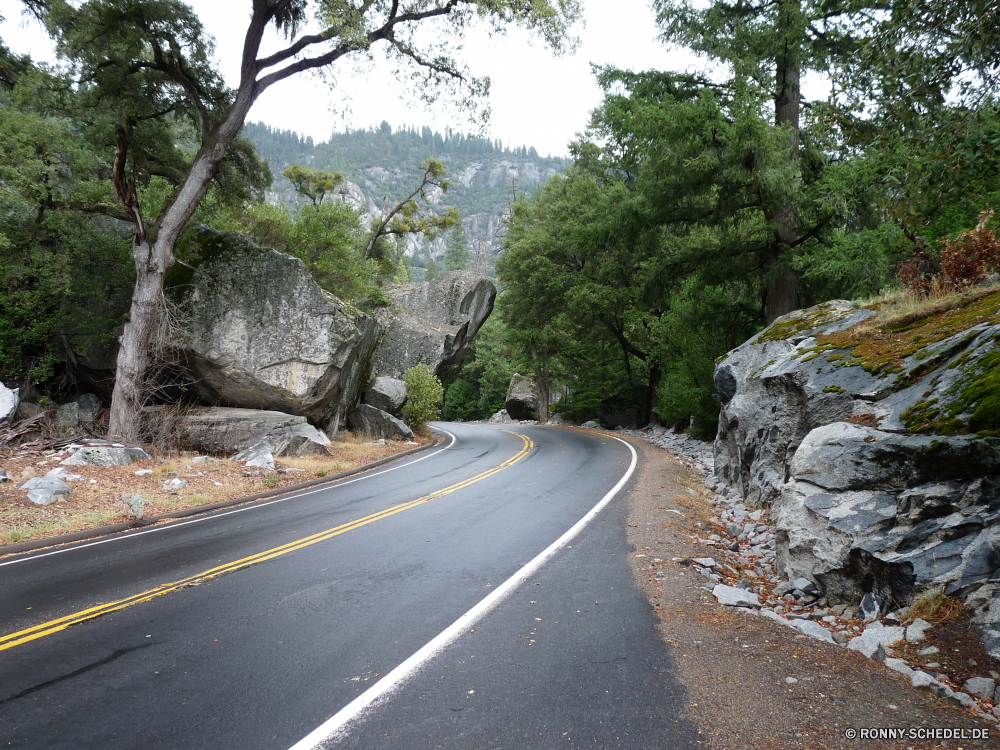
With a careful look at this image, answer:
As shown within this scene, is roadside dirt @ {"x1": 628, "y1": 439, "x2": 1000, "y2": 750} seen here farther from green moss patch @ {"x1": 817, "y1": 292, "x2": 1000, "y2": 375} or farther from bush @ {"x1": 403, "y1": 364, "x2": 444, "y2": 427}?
bush @ {"x1": 403, "y1": 364, "x2": 444, "y2": 427}

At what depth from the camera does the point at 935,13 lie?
16.2ft

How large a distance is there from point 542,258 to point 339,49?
50.4 feet

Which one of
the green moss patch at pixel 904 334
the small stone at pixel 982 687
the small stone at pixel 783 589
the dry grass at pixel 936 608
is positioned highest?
the green moss patch at pixel 904 334

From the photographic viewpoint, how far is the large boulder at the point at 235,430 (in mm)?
14594

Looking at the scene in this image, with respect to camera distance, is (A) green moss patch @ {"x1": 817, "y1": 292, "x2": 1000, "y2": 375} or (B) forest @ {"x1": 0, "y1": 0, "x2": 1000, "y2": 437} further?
(B) forest @ {"x1": 0, "y1": 0, "x2": 1000, "y2": 437}

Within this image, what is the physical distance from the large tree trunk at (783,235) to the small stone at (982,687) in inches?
453

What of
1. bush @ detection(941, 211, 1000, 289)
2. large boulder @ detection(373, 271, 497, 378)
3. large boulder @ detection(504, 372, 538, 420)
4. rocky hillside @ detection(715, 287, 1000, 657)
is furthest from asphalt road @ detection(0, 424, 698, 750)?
large boulder @ detection(504, 372, 538, 420)

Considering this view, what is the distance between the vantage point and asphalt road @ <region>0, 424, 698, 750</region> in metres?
3.28

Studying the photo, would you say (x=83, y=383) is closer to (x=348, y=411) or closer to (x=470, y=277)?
(x=348, y=411)

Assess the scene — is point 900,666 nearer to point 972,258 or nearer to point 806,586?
point 806,586

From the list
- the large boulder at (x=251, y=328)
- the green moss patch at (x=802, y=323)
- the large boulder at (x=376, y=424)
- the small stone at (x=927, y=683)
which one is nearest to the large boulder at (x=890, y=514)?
the small stone at (x=927, y=683)

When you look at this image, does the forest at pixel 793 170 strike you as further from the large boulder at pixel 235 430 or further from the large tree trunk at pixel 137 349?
the large tree trunk at pixel 137 349

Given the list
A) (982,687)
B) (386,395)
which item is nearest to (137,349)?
(386,395)

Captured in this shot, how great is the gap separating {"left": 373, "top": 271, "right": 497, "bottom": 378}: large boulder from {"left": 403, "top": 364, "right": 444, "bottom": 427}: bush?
7890mm
